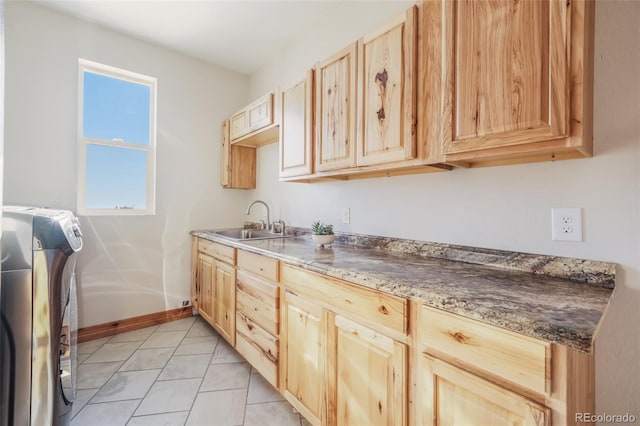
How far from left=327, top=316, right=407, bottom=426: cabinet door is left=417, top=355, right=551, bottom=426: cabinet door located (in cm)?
9

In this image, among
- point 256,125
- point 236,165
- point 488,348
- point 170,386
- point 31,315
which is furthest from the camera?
point 236,165

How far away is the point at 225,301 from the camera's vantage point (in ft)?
7.23

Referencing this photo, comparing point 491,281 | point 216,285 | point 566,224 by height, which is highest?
point 566,224

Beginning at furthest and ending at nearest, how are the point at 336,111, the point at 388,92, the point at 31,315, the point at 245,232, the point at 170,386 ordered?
the point at 245,232 < the point at 170,386 < the point at 336,111 < the point at 388,92 < the point at 31,315

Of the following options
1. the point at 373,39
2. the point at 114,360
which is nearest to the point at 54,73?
the point at 114,360

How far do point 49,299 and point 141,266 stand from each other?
1.73 meters

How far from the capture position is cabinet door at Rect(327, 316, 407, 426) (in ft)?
3.29

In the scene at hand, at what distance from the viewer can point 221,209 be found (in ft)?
10.2

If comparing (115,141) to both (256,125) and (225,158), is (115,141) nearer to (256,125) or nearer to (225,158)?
(225,158)

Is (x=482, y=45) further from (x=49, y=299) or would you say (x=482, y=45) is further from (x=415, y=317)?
(x=49, y=299)

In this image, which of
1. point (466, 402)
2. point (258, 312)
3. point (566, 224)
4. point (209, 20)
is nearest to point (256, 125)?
point (209, 20)

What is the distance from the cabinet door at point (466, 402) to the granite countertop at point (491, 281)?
0.18m

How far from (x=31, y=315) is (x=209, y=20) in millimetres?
2326

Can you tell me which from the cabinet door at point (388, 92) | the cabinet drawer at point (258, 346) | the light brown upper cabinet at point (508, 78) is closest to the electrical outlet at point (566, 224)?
the light brown upper cabinet at point (508, 78)
